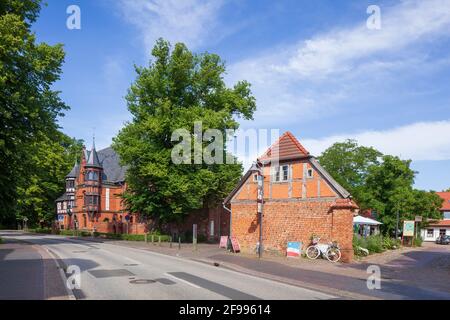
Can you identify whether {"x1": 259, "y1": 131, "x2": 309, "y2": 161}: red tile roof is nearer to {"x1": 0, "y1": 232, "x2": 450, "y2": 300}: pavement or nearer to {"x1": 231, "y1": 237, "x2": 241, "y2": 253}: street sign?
{"x1": 231, "y1": 237, "x2": 241, "y2": 253}: street sign

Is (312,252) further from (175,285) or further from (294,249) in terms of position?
(175,285)

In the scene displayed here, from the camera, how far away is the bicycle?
819 inches

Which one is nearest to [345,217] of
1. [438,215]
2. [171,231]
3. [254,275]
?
[254,275]

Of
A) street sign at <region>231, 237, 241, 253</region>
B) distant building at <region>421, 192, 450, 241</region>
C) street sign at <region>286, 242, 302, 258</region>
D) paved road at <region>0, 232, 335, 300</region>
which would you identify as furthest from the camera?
distant building at <region>421, 192, 450, 241</region>

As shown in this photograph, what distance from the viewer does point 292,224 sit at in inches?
920

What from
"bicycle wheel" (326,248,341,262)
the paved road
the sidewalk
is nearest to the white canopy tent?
the sidewalk

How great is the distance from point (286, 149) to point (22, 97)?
1511 cm

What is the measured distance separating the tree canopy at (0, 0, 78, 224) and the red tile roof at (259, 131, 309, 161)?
12954mm

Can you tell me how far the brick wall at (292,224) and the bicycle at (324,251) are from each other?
0.29 m

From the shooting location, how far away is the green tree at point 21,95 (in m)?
20.3

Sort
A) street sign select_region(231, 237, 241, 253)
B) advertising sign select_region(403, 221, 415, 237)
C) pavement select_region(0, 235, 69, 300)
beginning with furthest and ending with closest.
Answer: advertising sign select_region(403, 221, 415, 237)
street sign select_region(231, 237, 241, 253)
pavement select_region(0, 235, 69, 300)

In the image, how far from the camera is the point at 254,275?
15789 millimetres

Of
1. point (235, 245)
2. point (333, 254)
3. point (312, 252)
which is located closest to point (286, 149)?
point (312, 252)

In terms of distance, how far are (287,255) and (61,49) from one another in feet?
58.5
